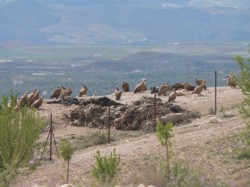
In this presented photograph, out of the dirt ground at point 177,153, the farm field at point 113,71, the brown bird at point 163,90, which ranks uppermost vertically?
the brown bird at point 163,90

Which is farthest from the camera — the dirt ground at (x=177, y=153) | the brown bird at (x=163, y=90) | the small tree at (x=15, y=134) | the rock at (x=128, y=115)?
the brown bird at (x=163, y=90)

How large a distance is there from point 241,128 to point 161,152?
278 cm

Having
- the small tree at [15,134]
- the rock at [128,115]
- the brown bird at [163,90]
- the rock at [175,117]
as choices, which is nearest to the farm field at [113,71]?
the brown bird at [163,90]

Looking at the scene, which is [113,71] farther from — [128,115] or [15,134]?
[15,134]

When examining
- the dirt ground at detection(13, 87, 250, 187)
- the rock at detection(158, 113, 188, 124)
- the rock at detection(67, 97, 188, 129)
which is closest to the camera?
the dirt ground at detection(13, 87, 250, 187)

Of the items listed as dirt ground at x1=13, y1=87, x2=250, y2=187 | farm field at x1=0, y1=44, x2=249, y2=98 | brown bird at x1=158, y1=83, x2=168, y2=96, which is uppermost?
brown bird at x1=158, y1=83, x2=168, y2=96

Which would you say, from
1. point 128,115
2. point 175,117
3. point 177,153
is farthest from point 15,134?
point 128,115

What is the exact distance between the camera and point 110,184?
46.0 ft

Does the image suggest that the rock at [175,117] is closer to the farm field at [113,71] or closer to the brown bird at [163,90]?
the brown bird at [163,90]

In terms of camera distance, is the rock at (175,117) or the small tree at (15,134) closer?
the small tree at (15,134)

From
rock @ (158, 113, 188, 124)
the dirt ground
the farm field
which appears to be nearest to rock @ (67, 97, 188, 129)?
rock @ (158, 113, 188, 124)

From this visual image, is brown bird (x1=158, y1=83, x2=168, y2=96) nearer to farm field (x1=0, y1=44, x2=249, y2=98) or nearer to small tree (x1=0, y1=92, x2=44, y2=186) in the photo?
small tree (x1=0, y1=92, x2=44, y2=186)

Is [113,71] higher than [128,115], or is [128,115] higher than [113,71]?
[128,115]

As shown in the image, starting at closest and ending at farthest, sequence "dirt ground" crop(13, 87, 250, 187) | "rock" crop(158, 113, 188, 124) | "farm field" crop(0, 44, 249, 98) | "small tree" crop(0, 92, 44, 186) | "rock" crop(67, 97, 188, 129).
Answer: "dirt ground" crop(13, 87, 250, 187) → "small tree" crop(0, 92, 44, 186) → "rock" crop(158, 113, 188, 124) → "rock" crop(67, 97, 188, 129) → "farm field" crop(0, 44, 249, 98)
